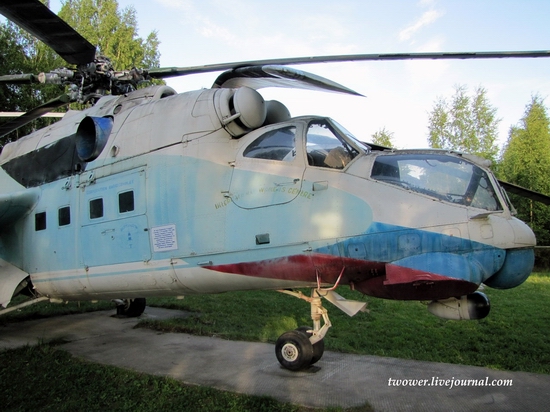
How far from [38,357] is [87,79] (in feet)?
13.6

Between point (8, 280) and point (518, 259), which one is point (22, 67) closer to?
point (8, 280)

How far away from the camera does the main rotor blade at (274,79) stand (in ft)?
13.4

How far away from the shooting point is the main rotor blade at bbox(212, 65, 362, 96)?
4.07 metres

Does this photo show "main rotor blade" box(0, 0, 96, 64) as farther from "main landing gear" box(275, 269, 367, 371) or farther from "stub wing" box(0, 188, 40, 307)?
"main landing gear" box(275, 269, 367, 371)

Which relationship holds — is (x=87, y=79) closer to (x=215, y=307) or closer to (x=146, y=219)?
(x=146, y=219)

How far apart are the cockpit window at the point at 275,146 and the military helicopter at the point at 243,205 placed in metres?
0.02

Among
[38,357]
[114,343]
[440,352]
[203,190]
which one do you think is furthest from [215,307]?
[203,190]

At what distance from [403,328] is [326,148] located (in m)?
5.10

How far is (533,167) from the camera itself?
23734 mm

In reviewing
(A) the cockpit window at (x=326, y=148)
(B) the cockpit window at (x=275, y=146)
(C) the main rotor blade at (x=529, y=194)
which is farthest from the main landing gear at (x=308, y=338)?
(C) the main rotor blade at (x=529, y=194)

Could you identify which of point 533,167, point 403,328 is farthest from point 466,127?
point 403,328

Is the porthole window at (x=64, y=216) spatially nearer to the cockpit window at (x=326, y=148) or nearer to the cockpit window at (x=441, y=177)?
the cockpit window at (x=326, y=148)

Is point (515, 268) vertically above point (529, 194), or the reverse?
point (529, 194)

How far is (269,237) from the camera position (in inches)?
170
